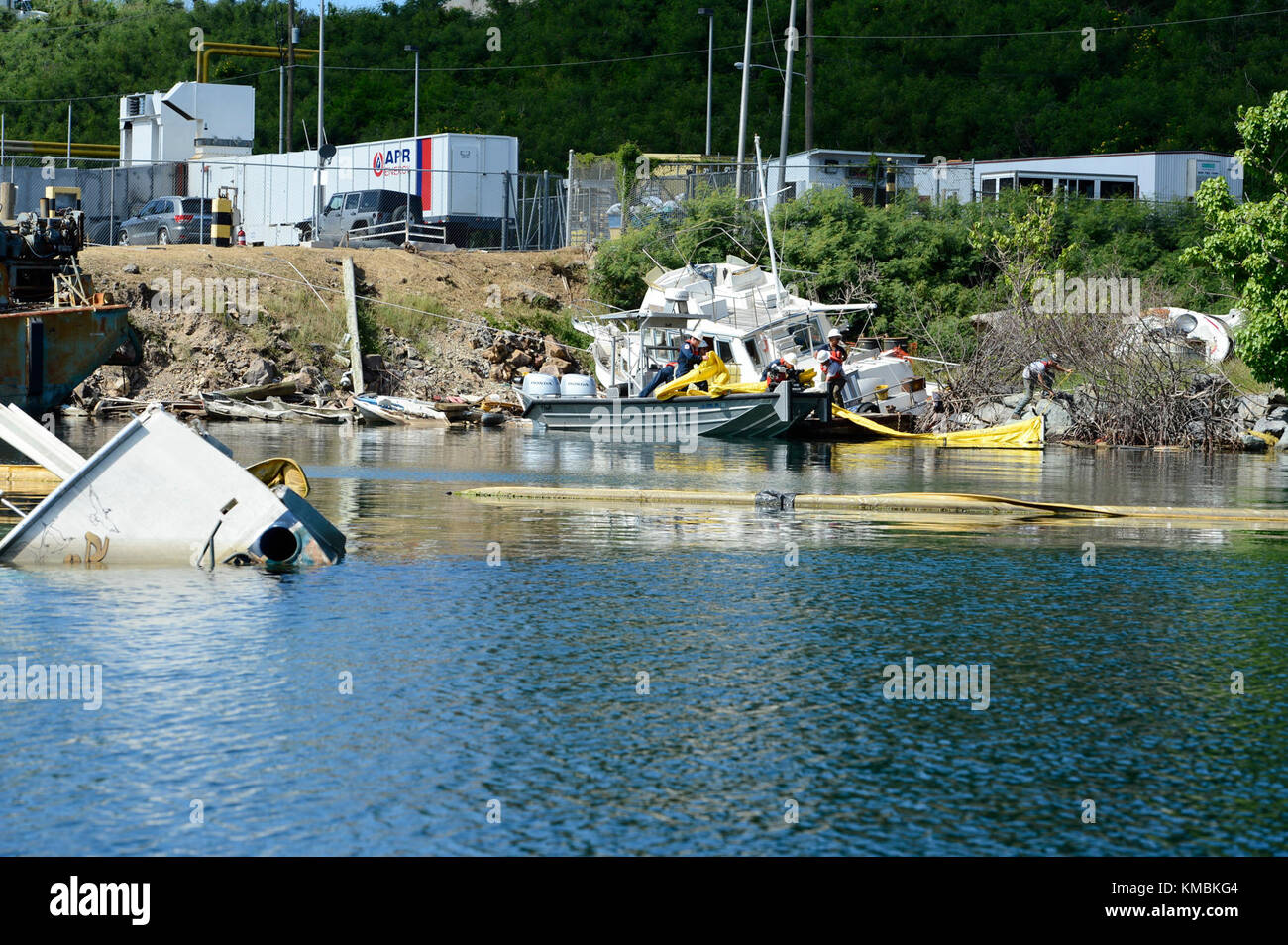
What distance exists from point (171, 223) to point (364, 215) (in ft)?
18.2

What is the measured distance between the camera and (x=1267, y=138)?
81.9 ft

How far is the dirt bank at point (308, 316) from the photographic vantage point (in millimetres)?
38969

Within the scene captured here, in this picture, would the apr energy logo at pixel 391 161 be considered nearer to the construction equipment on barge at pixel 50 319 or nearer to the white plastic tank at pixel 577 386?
the white plastic tank at pixel 577 386

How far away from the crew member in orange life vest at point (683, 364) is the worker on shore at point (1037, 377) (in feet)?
24.9

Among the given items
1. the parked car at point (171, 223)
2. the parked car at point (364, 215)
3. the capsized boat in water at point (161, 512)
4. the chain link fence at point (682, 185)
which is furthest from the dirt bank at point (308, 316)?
the capsized boat in water at point (161, 512)

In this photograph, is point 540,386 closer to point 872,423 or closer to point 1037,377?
point 872,423

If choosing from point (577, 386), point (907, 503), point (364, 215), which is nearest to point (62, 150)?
point (364, 215)

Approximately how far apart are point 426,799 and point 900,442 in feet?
88.8

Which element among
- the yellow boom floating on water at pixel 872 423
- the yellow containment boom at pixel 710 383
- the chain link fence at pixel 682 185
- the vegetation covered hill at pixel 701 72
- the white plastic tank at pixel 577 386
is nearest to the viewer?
the yellow containment boom at pixel 710 383

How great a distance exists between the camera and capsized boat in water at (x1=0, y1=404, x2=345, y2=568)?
12.6 metres

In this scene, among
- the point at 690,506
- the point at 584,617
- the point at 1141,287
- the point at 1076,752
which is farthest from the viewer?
the point at 1141,287

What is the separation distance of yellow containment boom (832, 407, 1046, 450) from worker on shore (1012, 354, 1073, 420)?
2.15 meters
